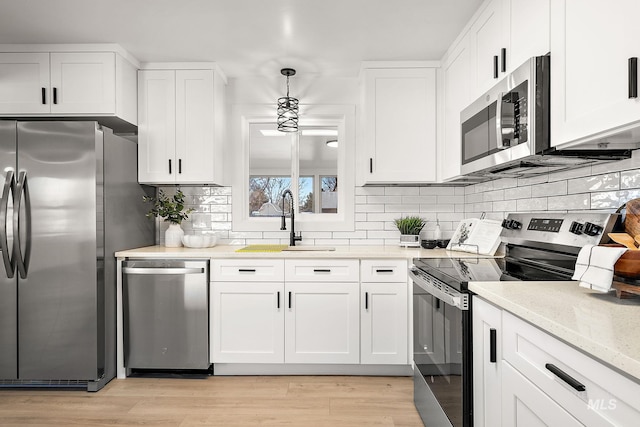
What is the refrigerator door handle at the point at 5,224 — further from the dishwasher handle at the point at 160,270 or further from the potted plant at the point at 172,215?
the potted plant at the point at 172,215

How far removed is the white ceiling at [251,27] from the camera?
239 cm

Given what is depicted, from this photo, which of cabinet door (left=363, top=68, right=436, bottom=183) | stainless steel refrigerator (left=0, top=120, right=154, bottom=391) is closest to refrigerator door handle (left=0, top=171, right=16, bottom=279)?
stainless steel refrigerator (left=0, top=120, right=154, bottom=391)

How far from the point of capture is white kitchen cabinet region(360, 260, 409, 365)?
288 centimetres

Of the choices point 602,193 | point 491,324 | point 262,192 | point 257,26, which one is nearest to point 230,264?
point 262,192

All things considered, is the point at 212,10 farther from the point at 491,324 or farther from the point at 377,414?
the point at 377,414

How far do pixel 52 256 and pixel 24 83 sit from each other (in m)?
1.27

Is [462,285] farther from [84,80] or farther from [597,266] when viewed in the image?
[84,80]

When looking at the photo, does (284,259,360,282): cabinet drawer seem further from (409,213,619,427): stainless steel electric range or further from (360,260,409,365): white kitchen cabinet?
(409,213,619,427): stainless steel electric range

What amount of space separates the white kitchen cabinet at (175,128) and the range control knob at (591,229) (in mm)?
2446

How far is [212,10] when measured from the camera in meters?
2.45

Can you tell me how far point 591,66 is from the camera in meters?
1.38

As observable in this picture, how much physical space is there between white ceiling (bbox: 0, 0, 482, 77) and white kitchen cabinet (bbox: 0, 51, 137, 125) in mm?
119

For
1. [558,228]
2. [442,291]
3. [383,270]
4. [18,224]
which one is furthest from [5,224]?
[558,228]

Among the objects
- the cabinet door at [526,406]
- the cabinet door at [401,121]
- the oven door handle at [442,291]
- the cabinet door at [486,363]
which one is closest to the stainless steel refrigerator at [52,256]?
the cabinet door at [401,121]
